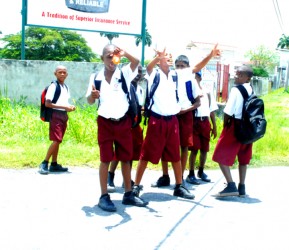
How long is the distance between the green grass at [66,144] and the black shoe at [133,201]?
2276 millimetres

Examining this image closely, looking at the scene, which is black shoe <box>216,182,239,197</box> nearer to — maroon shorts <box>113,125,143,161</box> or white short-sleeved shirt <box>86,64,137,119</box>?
maroon shorts <box>113,125,143,161</box>

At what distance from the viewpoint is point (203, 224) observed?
→ 186 inches

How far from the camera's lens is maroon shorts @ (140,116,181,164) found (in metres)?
5.57

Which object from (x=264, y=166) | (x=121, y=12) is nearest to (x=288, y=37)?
(x=121, y=12)

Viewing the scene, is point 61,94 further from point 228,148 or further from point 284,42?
point 284,42

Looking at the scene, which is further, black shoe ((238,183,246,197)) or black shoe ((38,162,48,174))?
black shoe ((38,162,48,174))

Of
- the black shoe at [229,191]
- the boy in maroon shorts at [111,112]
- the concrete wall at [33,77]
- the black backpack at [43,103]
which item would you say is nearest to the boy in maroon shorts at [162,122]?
the boy in maroon shorts at [111,112]

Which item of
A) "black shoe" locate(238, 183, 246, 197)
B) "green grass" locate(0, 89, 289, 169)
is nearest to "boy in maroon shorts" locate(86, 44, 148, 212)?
"black shoe" locate(238, 183, 246, 197)

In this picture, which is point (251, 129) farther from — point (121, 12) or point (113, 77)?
point (121, 12)

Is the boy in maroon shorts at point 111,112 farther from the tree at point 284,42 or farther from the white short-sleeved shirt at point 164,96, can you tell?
the tree at point 284,42

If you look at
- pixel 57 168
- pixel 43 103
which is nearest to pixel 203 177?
pixel 57 168

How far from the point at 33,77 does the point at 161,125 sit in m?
8.26

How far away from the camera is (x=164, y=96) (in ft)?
18.2

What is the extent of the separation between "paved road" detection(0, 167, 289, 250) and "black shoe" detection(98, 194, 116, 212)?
0.25ft
